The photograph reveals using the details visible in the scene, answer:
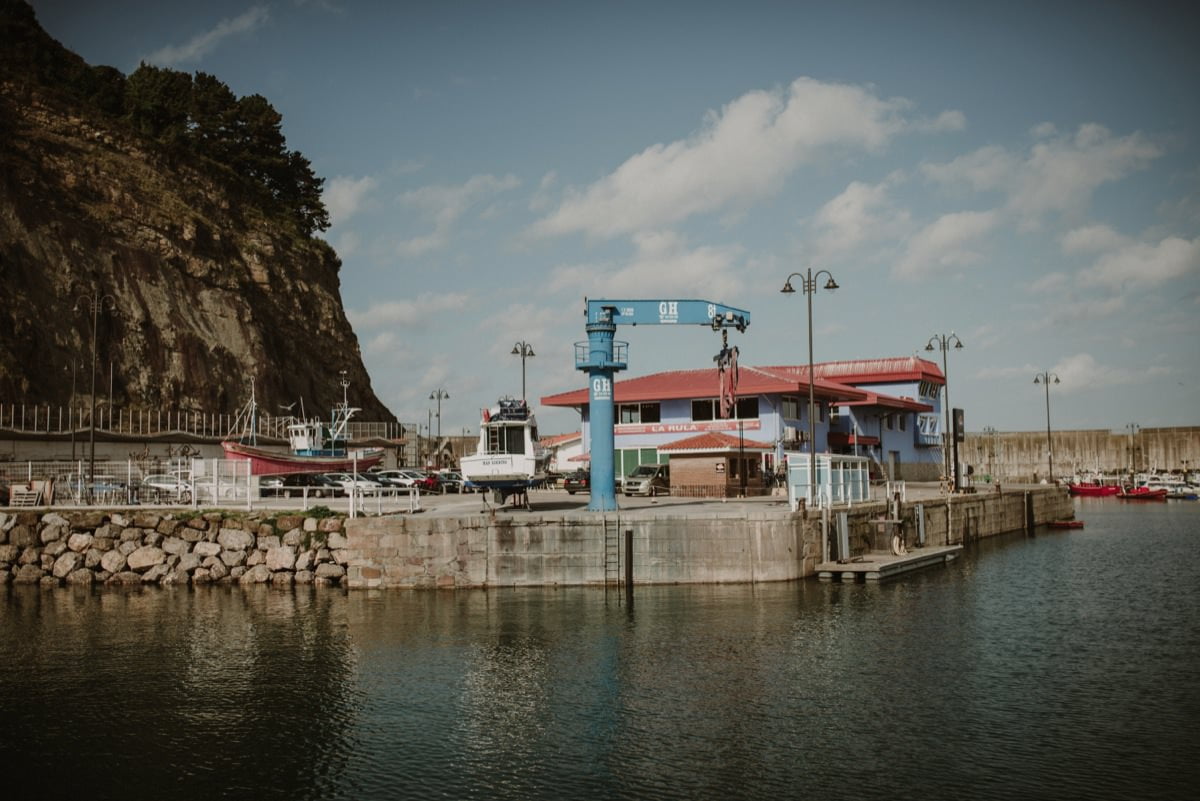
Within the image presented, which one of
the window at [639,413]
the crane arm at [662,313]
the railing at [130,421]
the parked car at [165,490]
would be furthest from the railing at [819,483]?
the railing at [130,421]

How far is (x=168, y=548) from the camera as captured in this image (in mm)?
35500

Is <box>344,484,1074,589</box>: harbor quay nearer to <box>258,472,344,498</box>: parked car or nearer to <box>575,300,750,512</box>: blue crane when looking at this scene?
<box>575,300,750,512</box>: blue crane

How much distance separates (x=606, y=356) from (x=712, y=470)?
15207 millimetres

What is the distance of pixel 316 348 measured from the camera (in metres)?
84.6

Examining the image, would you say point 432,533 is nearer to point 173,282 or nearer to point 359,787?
point 359,787

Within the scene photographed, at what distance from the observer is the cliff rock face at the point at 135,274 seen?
205 feet

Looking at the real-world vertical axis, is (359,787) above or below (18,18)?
below

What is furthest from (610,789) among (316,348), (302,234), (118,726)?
(302,234)

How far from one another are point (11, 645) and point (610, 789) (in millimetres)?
18537

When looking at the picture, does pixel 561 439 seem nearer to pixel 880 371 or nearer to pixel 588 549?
pixel 880 371

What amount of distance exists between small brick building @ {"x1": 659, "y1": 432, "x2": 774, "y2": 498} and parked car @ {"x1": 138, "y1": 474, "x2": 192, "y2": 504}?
22.7 meters

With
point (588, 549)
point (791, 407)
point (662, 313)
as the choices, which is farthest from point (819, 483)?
point (791, 407)

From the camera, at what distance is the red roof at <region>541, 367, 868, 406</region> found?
59969 millimetres

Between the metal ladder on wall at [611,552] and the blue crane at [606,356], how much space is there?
3.30 metres
